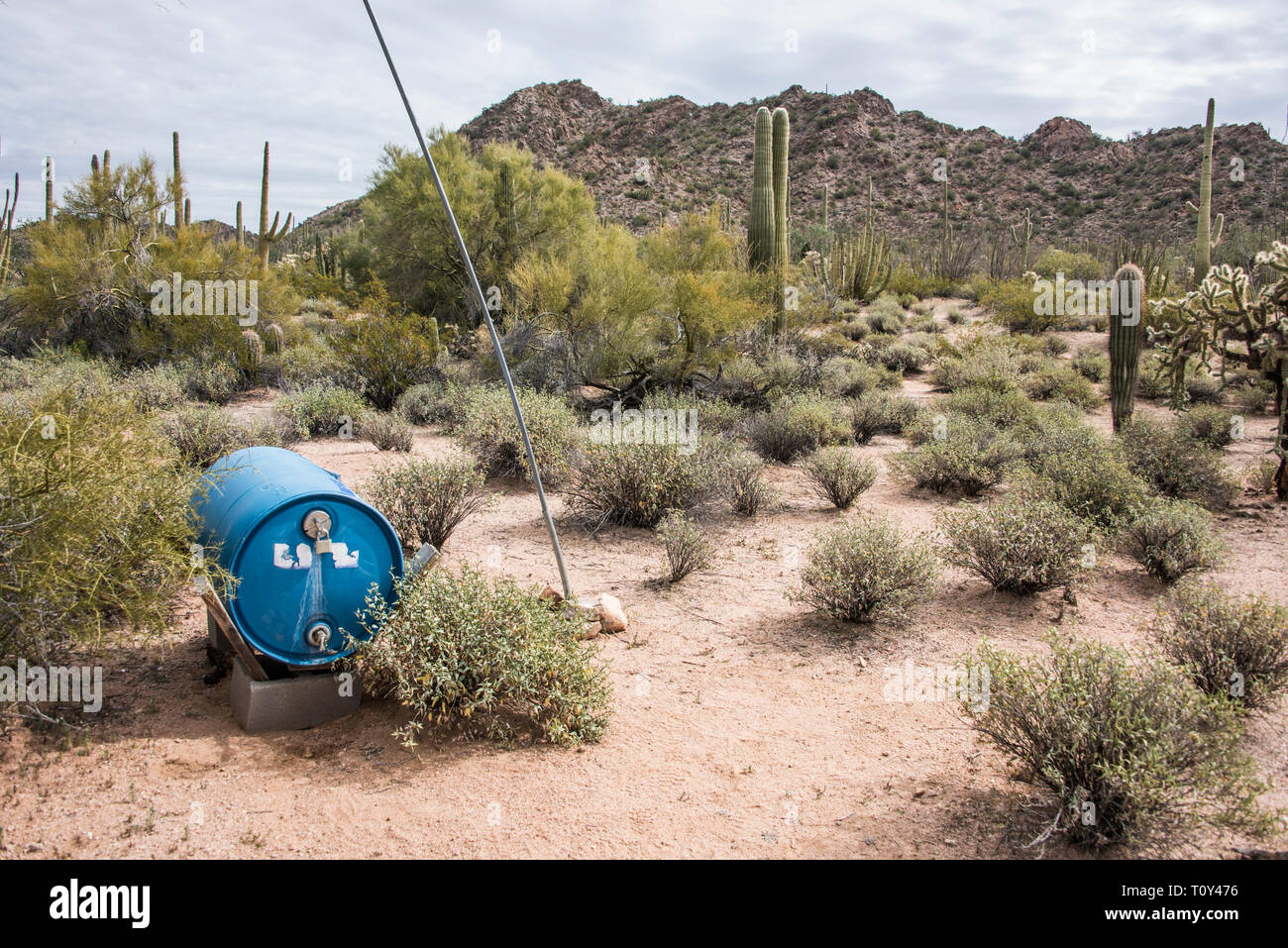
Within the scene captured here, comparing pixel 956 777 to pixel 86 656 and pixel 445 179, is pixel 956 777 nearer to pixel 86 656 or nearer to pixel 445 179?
pixel 86 656

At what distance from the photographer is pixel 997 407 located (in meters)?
12.6

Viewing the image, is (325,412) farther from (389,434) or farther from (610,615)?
(610,615)

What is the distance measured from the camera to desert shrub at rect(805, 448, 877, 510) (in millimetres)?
8984

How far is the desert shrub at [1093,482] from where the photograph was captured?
7.62 metres

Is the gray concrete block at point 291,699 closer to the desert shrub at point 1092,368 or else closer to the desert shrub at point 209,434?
the desert shrub at point 209,434

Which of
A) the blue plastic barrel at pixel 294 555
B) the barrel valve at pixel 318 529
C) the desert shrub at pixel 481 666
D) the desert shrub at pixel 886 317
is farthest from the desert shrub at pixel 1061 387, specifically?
the barrel valve at pixel 318 529

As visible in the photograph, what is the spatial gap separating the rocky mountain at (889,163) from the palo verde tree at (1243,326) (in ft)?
108

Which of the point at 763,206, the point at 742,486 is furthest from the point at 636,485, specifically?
the point at 763,206

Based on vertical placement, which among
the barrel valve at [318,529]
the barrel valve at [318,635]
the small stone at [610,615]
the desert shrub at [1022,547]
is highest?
the barrel valve at [318,529]

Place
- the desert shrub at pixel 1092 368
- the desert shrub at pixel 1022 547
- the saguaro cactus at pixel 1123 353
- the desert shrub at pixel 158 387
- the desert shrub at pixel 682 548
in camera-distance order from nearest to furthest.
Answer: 1. the desert shrub at pixel 1022 547
2. the desert shrub at pixel 682 548
3. the saguaro cactus at pixel 1123 353
4. the desert shrub at pixel 158 387
5. the desert shrub at pixel 1092 368

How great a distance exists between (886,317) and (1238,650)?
1963 centimetres

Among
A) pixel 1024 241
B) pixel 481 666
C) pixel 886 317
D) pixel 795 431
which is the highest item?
pixel 1024 241

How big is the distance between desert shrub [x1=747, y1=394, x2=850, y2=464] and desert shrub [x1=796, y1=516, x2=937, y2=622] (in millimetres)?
5132

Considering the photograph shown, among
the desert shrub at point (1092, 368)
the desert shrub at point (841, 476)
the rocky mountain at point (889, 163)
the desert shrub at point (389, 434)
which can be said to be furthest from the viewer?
the rocky mountain at point (889, 163)
